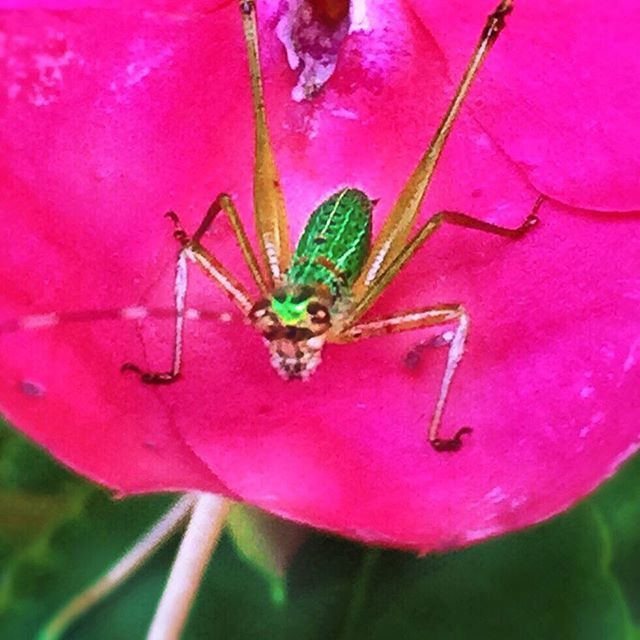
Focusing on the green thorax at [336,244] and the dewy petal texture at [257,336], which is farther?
the green thorax at [336,244]

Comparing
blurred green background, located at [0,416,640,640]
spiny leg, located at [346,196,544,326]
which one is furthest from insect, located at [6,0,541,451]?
blurred green background, located at [0,416,640,640]

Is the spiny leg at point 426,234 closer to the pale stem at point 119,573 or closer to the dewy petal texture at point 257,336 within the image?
the dewy petal texture at point 257,336

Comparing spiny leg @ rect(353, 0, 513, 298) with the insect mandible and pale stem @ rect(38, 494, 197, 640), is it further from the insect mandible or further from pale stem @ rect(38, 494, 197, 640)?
pale stem @ rect(38, 494, 197, 640)

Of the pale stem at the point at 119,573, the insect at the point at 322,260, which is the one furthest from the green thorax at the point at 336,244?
the pale stem at the point at 119,573

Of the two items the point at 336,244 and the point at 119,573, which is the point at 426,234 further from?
the point at 119,573

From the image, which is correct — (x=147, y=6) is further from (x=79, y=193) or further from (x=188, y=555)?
(x=188, y=555)

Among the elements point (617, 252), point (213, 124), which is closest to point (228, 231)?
point (213, 124)

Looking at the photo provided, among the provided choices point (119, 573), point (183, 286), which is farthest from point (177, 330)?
point (119, 573)

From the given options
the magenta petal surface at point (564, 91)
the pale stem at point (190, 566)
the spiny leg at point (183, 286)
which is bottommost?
the pale stem at point (190, 566)
